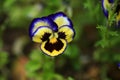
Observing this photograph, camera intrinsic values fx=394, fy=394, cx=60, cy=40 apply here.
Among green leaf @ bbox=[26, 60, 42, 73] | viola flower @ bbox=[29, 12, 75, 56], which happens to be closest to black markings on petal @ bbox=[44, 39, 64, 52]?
viola flower @ bbox=[29, 12, 75, 56]

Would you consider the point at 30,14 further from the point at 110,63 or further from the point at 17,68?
the point at 110,63

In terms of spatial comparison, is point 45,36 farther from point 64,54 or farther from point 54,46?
point 64,54

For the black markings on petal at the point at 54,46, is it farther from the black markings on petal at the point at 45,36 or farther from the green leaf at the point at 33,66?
the green leaf at the point at 33,66

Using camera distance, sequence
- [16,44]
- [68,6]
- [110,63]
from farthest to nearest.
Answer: [16,44]
[110,63]
[68,6]

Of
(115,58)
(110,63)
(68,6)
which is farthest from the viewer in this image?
(110,63)

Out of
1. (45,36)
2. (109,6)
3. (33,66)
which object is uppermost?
(109,6)

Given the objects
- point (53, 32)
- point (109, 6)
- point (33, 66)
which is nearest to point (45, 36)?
point (53, 32)

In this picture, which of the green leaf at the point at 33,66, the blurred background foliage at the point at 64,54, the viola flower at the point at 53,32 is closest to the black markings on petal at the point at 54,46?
the viola flower at the point at 53,32

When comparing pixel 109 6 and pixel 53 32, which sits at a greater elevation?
pixel 109 6

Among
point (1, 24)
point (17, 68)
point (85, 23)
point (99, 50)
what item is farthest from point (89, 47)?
point (1, 24)
